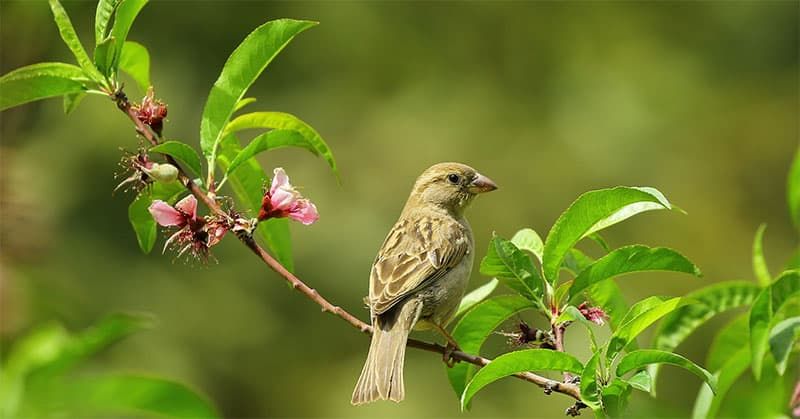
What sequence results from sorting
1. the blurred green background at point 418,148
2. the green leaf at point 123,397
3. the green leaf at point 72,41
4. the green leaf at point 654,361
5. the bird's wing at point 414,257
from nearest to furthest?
the green leaf at point 123,397 < the green leaf at point 654,361 < the green leaf at point 72,41 < the bird's wing at point 414,257 < the blurred green background at point 418,148

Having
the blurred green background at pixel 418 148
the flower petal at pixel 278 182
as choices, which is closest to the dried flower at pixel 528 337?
the flower petal at pixel 278 182

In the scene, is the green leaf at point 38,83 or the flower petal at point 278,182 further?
the flower petal at point 278,182

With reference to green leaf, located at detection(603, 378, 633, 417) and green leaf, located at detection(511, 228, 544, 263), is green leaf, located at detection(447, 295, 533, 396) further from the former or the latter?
green leaf, located at detection(603, 378, 633, 417)

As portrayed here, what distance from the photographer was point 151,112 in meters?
3.02

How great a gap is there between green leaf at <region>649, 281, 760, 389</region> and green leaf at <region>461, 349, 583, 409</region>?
844mm

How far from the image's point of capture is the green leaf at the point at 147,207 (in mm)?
3150

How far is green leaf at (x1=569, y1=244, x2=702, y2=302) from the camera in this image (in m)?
2.89

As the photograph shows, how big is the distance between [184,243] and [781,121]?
→ 44.9 feet

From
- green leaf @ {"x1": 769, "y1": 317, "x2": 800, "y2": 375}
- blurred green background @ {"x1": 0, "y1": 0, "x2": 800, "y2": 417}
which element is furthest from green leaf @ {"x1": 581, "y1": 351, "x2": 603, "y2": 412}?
blurred green background @ {"x1": 0, "y1": 0, "x2": 800, "y2": 417}

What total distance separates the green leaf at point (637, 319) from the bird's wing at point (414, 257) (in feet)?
4.61

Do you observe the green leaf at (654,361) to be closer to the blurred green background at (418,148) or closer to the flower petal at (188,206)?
the flower petal at (188,206)

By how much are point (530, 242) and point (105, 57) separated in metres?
1.31

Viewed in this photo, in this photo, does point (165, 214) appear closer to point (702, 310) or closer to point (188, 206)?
point (188, 206)

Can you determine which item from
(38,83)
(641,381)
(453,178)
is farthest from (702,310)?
(38,83)
